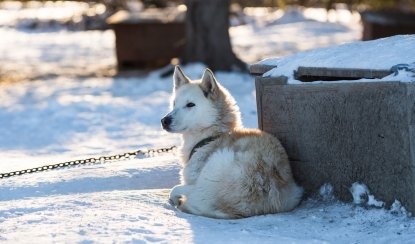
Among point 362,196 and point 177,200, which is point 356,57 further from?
point 177,200

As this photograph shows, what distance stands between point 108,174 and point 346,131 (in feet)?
7.94

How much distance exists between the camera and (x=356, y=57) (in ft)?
19.6

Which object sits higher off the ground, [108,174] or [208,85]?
[208,85]

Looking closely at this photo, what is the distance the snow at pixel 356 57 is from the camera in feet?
18.6

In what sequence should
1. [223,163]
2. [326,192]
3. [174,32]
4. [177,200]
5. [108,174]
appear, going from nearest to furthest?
1. [223,163]
2. [177,200]
3. [326,192]
4. [108,174]
5. [174,32]

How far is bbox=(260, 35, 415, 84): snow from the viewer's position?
5680mm

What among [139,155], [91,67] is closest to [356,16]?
[91,67]

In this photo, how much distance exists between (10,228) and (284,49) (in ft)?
52.3

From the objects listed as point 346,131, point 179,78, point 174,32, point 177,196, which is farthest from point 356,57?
point 174,32

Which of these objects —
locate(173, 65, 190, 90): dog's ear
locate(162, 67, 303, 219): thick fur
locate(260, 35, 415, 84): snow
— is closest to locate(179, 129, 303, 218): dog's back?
locate(162, 67, 303, 219): thick fur

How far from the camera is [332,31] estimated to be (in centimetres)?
2570

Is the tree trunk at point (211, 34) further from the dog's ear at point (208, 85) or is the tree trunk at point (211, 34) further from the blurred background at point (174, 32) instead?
the dog's ear at point (208, 85)

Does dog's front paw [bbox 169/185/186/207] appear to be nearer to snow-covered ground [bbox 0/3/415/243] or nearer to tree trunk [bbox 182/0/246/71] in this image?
snow-covered ground [bbox 0/3/415/243]

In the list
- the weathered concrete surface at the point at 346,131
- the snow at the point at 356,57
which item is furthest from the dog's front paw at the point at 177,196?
the snow at the point at 356,57
